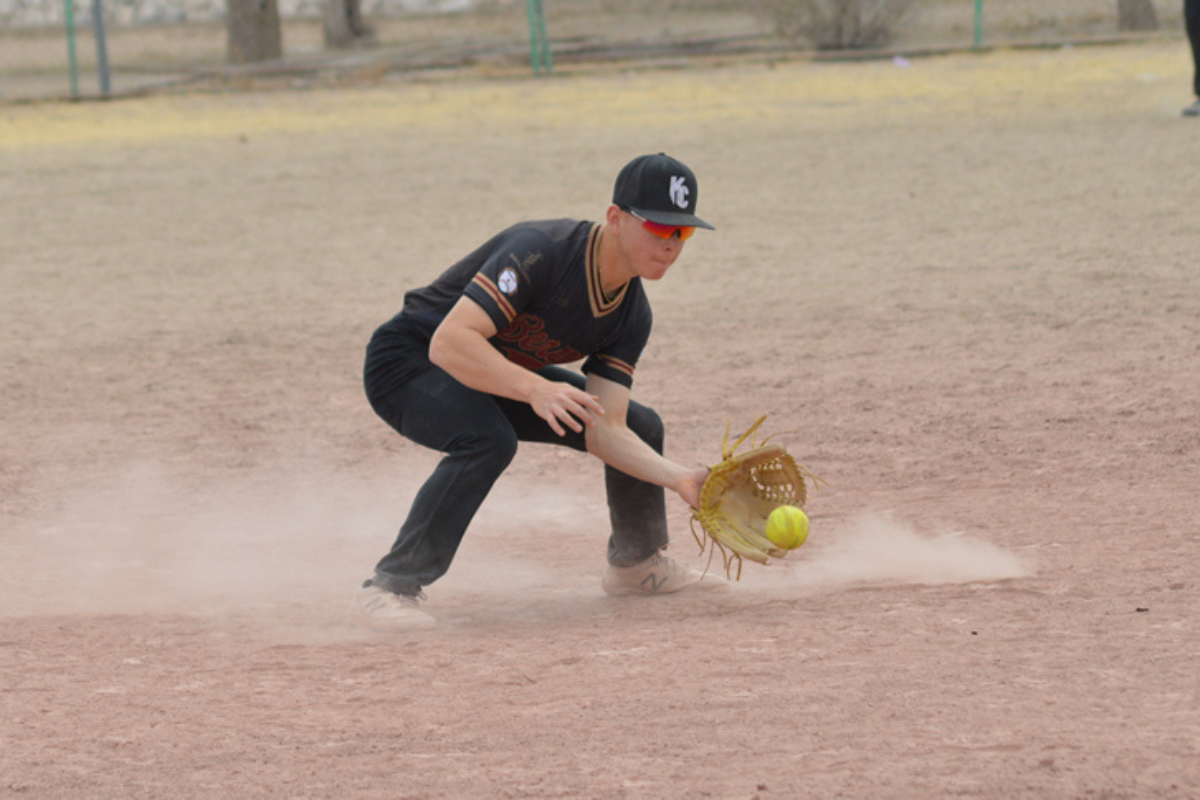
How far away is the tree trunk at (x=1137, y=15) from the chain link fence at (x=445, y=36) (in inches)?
6.4

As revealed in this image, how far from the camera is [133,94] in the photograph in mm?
22172

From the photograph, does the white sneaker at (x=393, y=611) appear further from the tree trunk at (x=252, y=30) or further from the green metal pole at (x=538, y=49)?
the tree trunk at (x=252, y=30)

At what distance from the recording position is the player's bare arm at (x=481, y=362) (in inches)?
178

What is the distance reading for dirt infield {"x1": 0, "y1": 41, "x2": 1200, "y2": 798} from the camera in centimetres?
359

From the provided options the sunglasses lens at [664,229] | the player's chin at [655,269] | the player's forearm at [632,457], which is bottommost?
the player's forearm at [632,457]

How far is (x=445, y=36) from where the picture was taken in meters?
27.9

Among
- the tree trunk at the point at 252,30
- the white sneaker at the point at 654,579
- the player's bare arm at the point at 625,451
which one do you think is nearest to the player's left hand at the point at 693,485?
the player's bare arm at the point at 625,451

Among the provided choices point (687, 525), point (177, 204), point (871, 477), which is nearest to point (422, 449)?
point (687, 525)

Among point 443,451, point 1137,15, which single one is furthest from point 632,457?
point 1137,15

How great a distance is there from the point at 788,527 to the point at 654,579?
666 mm

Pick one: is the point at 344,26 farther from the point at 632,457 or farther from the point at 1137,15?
the point at 632,457

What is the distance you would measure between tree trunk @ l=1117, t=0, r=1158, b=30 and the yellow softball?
20.9 meters

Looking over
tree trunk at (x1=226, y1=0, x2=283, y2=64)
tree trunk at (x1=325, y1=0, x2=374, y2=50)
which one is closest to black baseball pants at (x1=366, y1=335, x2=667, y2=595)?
tree trunk at (x1=226, y1=0, x2=283, y2=64)

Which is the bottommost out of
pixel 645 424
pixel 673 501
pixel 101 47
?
pixel 673 501
